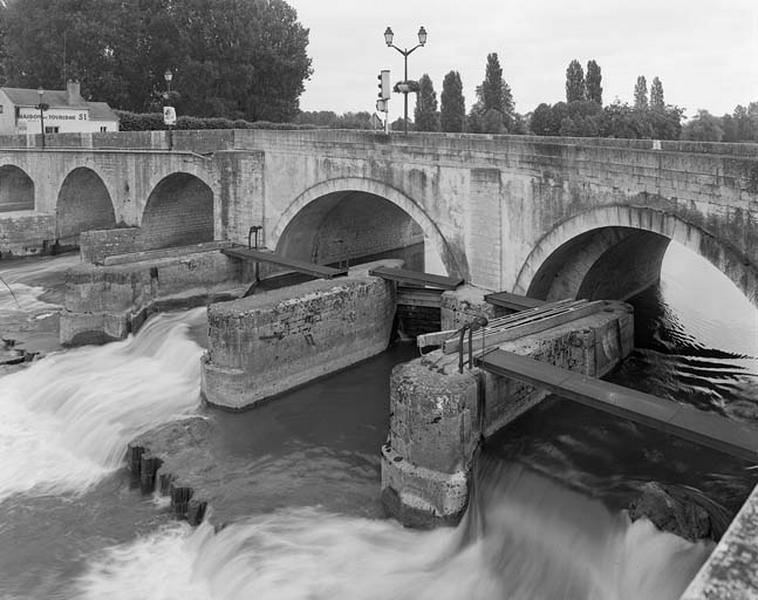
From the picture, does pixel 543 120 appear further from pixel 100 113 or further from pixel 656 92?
pixel 656 92

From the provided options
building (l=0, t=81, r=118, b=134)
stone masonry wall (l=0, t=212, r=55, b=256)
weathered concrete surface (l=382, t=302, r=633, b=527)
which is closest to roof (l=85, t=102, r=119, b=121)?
building (l=0, t=81, r=118, b=134)

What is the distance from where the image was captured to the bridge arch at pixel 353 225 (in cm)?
1689

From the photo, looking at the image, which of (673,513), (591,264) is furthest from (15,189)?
(673,513)

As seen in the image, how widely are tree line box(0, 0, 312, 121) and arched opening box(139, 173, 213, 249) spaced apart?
16.5 metres

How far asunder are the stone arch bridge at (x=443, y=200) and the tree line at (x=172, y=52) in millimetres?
15341

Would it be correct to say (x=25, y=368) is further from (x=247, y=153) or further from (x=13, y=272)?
(x=13, y=272)

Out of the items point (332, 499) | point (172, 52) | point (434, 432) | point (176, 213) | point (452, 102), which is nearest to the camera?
point (434, 432)

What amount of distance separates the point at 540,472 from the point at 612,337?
4117 mm

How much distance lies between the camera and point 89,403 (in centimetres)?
1327

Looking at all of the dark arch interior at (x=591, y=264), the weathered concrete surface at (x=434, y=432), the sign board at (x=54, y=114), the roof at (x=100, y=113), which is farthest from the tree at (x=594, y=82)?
the weathered concrete surface at (x=434, y=432)

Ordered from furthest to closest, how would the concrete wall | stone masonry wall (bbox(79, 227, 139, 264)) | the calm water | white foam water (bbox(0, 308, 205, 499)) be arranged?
stone masonry wall (bbox(79, 227, 139, 264)) < white foam water (bbox(0, 308, 205, 499)) < the concrete wall < the calm water

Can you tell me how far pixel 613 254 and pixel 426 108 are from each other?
1878 inches

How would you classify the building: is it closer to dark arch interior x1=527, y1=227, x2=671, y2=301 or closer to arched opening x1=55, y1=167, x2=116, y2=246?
arched opening x1=55, y1=167, x2=116, y2=246

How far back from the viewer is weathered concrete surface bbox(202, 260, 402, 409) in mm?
12820
